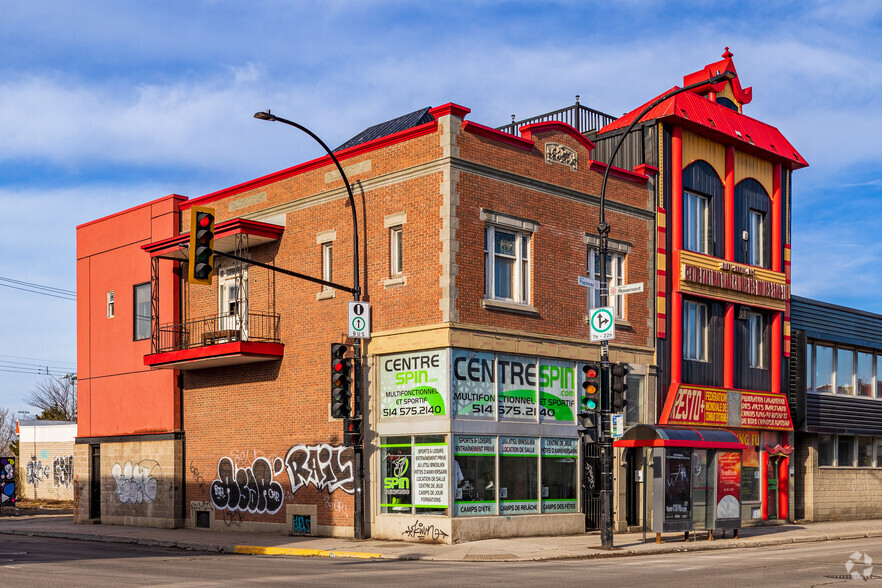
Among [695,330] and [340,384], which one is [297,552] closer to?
[340,384]

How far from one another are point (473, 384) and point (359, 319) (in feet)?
10.2

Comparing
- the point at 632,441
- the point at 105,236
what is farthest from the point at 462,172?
the point at 105,236

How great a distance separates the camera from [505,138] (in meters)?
24.8

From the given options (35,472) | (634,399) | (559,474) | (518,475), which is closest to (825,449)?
(634,399)

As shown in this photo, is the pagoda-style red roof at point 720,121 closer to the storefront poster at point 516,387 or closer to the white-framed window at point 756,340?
the white-framed window at point 756,340

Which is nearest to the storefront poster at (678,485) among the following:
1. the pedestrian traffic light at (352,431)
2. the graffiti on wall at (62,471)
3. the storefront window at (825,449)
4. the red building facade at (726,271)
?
the red building facade at (726,271)

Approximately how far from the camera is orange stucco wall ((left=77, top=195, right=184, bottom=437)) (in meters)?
31.2

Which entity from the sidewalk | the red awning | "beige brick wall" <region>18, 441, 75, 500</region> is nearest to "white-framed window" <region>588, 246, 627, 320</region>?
the red awning

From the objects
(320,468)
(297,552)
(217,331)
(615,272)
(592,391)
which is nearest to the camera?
(592,391)

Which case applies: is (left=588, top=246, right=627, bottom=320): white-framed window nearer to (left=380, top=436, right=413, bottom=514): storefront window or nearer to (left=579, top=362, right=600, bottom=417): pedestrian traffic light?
(left=579, top=362, right=600, bottom=417): pedestrian traffic light

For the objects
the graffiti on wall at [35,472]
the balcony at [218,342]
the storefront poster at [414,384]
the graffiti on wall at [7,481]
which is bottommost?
the graffiti on wall at [35,472]

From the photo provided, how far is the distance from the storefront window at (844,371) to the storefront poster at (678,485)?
1453 centimetres

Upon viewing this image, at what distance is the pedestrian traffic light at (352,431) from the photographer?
23266 mm

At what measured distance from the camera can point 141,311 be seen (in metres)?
32.2
